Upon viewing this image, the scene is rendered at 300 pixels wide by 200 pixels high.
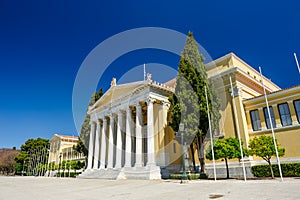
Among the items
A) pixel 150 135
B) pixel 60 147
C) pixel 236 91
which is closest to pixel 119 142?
pixel 150 135

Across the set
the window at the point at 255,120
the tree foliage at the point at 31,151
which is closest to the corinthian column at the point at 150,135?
the window at the point at 255,120

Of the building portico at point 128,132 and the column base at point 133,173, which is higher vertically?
the building portico at point 128,132

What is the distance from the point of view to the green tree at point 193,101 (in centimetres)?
2098

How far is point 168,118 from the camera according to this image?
27.7 m

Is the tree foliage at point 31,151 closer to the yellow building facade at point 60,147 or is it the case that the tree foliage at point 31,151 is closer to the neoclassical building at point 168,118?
the yellow building facade at point 60,147

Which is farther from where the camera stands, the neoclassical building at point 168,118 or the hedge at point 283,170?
the neoclassical building at point 168,118

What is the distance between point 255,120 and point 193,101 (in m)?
7.87

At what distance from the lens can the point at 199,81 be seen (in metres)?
21.9

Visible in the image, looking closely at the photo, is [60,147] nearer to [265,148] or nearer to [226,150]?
[226,150]

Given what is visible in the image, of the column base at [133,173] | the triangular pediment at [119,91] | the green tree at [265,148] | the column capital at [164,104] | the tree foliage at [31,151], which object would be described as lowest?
the column base at [133,173]

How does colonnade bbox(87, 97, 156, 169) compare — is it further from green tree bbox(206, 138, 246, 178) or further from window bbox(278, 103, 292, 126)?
window bbox(278, 103, 292, 126)

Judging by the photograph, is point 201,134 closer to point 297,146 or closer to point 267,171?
point 267,171

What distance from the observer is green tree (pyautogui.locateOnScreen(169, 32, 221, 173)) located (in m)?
21.0

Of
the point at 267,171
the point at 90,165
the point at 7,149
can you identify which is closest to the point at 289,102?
the point at 267,171
